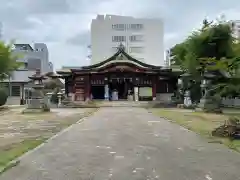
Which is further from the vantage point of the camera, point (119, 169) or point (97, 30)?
point (97, 30)

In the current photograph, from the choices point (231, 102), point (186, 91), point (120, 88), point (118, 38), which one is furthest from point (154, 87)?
point (118, 38)

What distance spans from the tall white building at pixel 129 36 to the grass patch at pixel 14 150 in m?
64.2

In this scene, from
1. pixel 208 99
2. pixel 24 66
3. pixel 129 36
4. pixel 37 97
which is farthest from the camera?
pixel 129 36

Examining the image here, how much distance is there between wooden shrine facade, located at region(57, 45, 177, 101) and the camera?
42406mm

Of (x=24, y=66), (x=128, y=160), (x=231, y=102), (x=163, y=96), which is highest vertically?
(x=24, y=66)

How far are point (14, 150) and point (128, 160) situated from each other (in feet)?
10.3

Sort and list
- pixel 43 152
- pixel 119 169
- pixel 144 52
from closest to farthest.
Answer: pixel 119 169
pixel 43 152
pixel 144 52

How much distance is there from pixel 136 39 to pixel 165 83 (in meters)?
37.6

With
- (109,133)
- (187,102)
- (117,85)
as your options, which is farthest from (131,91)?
(109,133)

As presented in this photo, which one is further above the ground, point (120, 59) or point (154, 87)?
point (120, 59)

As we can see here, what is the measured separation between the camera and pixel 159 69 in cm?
4241

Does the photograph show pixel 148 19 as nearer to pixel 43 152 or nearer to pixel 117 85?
pixel 117 85

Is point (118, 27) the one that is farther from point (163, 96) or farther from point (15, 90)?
point (163, 96)

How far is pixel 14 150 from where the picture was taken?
9.52 metres
